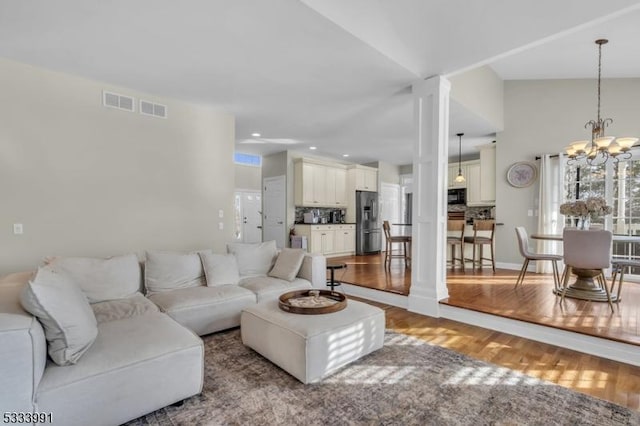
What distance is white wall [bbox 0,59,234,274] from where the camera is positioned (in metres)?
3.11

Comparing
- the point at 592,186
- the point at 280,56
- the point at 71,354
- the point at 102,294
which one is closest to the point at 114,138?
the point at 102,294

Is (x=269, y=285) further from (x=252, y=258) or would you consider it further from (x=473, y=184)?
(x=473, y=184)

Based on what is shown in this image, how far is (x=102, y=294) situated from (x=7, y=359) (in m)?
1.47

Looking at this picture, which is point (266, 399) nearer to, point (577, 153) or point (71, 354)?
point (71, 354)

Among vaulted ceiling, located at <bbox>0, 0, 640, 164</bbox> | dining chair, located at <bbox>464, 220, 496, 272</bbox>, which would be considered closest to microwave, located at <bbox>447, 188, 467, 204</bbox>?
dining chair, located at <bbox>464, 220, 496, 272</bbox>

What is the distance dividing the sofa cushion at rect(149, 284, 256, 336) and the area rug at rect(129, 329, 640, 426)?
515mm

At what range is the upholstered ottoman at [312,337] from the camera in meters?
2.09

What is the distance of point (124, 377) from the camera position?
65.9 inches

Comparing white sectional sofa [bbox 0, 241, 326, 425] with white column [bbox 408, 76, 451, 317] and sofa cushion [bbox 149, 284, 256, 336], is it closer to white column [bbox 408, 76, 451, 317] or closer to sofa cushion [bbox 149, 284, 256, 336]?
sofa cushion [bbox 149, 284, 256, 336]

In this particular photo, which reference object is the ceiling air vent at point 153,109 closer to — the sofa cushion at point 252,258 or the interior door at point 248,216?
the sofa cushion at point 252,258

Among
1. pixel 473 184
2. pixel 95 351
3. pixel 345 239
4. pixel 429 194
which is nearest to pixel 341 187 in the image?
pixel 345 239

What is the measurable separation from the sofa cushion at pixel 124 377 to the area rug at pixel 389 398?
14cm

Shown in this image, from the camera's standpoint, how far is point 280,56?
3025 millimetres

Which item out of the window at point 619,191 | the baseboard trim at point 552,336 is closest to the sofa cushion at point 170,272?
the baseboard trim at point 552,336
